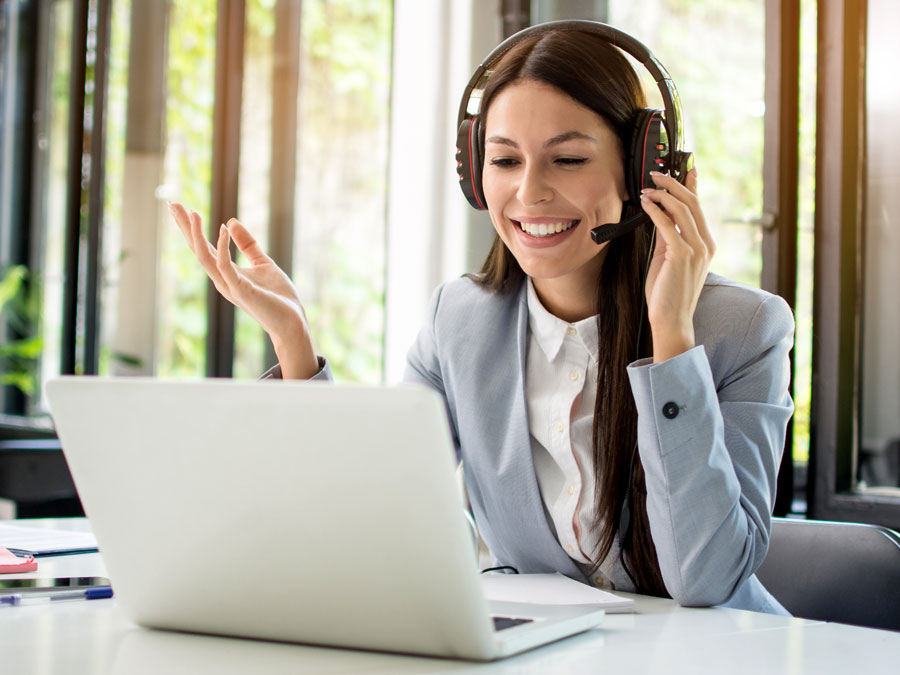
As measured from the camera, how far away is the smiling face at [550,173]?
1.35 meters

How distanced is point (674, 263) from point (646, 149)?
17cm

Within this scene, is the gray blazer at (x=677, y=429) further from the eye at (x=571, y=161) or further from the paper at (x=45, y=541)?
the paper at (x=45, y=541)

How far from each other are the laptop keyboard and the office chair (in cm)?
55

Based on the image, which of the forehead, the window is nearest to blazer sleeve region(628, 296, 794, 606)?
the forehead

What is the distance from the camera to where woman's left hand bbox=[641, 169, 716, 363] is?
1.19m

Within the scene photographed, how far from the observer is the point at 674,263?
1246mm

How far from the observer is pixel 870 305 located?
2229mm

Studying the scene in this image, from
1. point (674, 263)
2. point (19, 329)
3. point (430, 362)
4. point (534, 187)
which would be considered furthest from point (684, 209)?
point (19, 329)

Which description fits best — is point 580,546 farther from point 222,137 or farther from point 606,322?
point 222,137

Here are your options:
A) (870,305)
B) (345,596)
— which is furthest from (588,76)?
(870,305)

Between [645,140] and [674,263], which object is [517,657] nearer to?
[674,263]

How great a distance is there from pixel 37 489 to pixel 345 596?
182 centimetres

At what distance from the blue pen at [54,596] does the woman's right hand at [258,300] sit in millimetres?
462

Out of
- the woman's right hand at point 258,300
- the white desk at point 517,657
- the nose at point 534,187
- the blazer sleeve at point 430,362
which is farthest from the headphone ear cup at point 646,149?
the white desk at point 517,657
